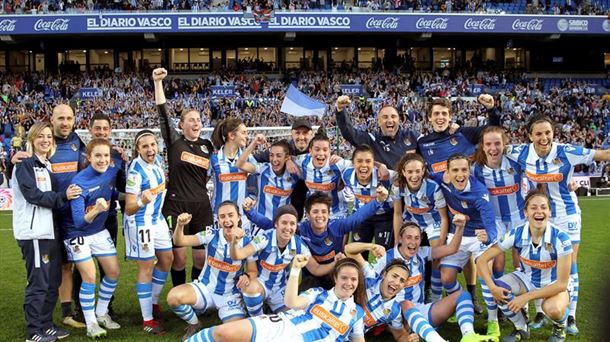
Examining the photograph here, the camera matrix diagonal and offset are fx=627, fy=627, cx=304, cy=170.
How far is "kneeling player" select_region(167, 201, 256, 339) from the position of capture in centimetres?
515

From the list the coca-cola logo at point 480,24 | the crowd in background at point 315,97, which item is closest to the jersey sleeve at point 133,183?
the crowd in background at point 315,97

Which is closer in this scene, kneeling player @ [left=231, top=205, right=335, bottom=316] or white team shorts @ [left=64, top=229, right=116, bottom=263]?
kneeling player @ [left=231, top=205, right=335, bottom=316]

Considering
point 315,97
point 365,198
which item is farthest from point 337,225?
point 315,97

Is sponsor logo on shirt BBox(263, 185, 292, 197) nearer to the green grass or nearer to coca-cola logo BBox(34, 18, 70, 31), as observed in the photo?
the green grass

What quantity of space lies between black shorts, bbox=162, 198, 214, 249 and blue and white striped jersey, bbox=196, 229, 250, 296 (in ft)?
2.25

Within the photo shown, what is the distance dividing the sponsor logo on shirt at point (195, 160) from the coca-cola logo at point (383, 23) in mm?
24191

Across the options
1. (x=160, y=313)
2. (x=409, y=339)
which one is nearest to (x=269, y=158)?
(x=160, y=313)

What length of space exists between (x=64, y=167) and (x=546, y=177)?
4.29m

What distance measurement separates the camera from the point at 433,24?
29719 mm

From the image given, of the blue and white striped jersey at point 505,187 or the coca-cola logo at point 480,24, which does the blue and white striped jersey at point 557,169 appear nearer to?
the blue and white striped jersey at point 505,187

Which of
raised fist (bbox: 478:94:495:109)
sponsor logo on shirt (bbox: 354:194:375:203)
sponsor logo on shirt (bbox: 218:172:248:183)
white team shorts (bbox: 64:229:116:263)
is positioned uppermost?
raised fist (bbox: 478:94:495:109)

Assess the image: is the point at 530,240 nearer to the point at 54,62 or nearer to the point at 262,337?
the point at 262,337

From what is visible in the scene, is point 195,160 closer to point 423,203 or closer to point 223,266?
point 223,266

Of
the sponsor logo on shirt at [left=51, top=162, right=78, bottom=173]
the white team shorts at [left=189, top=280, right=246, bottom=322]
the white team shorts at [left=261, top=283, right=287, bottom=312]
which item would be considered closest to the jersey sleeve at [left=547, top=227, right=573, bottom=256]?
the white team shorts at [left=261, top=283, right=287, bottom=312]
